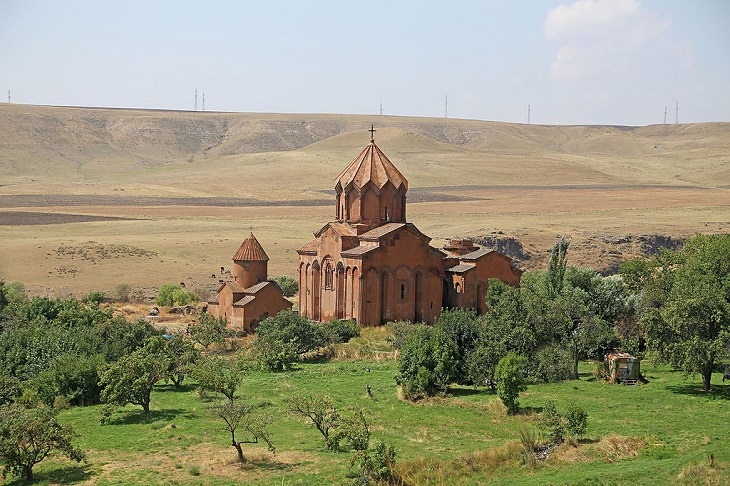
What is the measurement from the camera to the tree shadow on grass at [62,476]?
23.3 m

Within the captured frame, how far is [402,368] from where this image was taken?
32.2 m

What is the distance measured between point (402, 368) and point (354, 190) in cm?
1710

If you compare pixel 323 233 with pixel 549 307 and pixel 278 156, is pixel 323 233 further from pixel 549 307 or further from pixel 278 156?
pixel 278 156

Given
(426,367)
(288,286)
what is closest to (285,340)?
(426,367)

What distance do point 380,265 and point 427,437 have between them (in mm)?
19878

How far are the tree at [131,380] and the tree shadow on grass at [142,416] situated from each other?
0.28 metres

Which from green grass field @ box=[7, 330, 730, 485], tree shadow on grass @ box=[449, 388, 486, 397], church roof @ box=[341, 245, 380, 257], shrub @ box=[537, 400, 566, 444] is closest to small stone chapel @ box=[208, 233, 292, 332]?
church roof @ box=[341, 245, 380, 257]

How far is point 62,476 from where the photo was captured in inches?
933

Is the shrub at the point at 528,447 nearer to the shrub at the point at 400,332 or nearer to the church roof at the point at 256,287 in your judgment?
the shrub at the point at 400,332

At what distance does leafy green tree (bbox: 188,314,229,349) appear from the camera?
42250 mm

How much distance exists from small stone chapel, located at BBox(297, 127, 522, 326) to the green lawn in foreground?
37.6ft

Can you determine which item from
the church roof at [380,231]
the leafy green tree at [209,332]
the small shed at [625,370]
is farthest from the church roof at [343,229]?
the small shed at [625,370]

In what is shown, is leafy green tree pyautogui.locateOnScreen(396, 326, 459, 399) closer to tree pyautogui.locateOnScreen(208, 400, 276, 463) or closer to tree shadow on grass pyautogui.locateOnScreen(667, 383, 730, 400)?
tree pyautogui.locateOnScreen(208, 400, 276, 463)

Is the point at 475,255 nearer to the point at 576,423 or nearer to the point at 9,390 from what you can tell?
the point at 576,423
